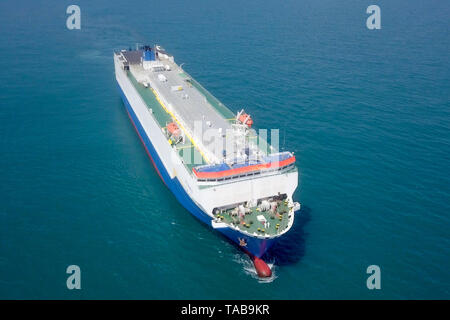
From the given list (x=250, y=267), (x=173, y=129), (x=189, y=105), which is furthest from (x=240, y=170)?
(x=189, y=105)

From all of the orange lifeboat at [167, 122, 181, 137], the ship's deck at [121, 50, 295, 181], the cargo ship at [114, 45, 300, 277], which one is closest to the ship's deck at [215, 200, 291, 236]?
the cargo ship at [114, 45, 300, 277]

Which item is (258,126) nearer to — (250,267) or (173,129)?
(173,129)

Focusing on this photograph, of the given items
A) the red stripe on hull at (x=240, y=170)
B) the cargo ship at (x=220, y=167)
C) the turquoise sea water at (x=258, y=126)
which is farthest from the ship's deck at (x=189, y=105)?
the turquoise sea water at (x=258, y=126)

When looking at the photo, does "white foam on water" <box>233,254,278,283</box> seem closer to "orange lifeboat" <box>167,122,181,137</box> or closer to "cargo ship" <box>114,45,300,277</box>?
"cargo ship" <box>114,45,300,277</box>

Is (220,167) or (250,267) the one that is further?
(220,167)

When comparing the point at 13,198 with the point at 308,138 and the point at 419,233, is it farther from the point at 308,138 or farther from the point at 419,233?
the point at 419,233

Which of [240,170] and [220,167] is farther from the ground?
[220,167]

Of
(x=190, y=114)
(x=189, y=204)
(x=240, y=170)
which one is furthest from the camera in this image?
(x=190, y=114)
